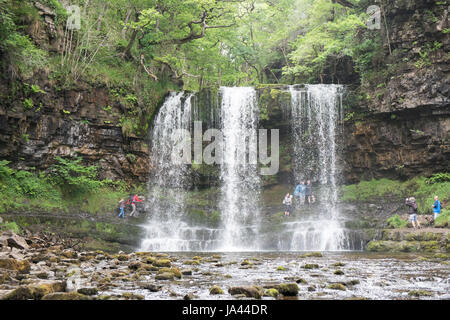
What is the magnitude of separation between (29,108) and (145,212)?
7.62m

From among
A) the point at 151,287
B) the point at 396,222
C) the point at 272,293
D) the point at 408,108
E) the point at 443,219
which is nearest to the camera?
the point at 272,293

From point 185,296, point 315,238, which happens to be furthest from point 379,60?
point 185,296

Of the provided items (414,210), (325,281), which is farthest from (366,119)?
(325,281)

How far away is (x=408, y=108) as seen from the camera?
19.6 meters

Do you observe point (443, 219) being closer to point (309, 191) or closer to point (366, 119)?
point (309, 191)

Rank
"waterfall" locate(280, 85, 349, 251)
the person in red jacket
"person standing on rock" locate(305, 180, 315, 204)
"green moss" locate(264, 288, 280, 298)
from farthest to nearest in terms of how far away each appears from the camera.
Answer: "waterfall" locate(280, 85, 349, 251), "person standing on rock" locate(305, 180, 315, 204), the person in red jacket, "green moss" locate(264, 288, 280, 298)

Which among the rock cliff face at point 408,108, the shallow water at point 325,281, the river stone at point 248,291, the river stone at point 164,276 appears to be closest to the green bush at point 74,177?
the shallow water at point 325,281

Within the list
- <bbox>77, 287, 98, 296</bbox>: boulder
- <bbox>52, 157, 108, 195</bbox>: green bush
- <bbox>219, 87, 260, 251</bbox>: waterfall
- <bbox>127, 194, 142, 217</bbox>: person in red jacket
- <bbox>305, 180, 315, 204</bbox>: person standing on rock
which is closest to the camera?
<bbox>77, 287, 98, 296</bbox>: boulder

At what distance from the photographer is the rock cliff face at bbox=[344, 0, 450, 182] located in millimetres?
19172

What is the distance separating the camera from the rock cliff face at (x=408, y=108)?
1917cm

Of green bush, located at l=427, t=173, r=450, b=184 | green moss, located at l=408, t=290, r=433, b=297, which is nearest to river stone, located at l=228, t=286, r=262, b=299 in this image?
green moss, located at l=408, t=290, r=433, b=297

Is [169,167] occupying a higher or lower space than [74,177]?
higher

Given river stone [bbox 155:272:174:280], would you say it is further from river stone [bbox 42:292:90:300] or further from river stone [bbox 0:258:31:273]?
river stone [bbox 0:258:31:273]
